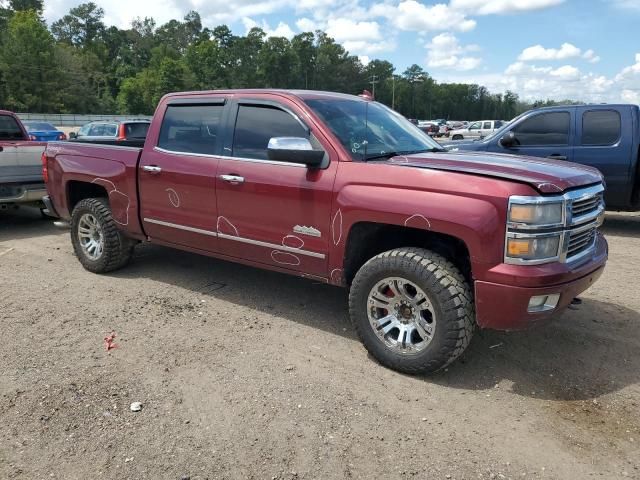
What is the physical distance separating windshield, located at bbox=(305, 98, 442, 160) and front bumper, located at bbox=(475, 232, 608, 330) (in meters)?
1.37

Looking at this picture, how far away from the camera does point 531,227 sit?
313 centimetres

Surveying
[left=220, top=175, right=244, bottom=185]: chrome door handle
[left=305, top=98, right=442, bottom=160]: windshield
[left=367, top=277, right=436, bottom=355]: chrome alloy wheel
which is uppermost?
[left=305, top=98, right=442, bottom=160]: windshield

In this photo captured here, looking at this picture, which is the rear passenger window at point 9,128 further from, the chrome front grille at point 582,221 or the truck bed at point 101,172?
the chrome front grille at point 582,221

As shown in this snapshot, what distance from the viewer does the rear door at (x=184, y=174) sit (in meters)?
4.71

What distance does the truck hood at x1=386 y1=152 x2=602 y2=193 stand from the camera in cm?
329

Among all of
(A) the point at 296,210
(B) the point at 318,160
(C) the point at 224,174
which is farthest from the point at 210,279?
(B) the point at 318,160

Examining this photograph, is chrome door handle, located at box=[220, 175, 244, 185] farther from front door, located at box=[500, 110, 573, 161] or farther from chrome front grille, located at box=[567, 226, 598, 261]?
front door, located at box=[500, 110, 573, 161]

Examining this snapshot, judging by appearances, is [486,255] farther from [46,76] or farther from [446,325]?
[46,76]

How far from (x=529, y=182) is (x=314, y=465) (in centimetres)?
204

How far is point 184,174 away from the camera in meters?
4.82

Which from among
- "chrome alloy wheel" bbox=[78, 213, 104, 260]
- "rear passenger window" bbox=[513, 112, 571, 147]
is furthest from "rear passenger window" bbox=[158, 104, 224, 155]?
"rear passenger window" bbox=[513, 112, 571, 147]

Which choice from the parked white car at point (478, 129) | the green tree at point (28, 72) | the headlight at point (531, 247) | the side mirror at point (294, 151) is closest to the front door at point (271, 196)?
the side mirror at point (294, 151)

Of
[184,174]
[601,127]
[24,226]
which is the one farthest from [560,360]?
[24,226]

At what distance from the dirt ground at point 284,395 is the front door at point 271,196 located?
26.2 inches
